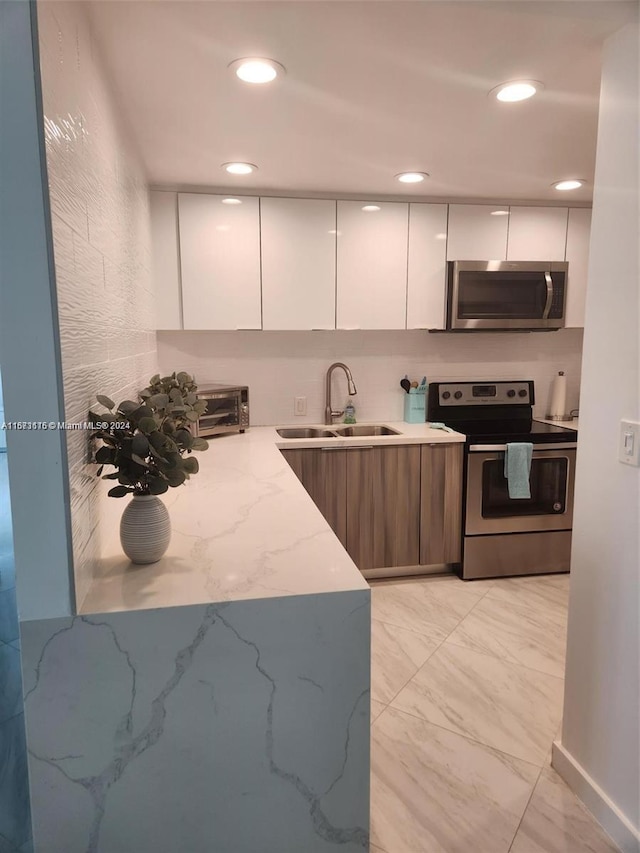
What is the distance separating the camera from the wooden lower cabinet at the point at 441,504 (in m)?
3.14

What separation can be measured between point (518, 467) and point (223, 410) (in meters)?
1.66

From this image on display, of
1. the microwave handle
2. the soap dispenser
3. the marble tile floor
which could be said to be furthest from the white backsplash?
the marble tile floor

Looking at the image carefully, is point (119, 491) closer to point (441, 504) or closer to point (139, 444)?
point (139, 444)

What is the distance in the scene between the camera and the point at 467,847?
5.15ft

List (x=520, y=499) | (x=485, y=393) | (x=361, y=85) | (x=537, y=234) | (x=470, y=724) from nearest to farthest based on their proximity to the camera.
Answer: (x=361, y=85) → (x=470, y=724) → (x=520, y=499) → (x=537, y=234) → (x=485, y=393)

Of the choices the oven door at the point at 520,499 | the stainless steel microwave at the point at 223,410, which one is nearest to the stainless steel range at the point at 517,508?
the oven door at the point at 520,499

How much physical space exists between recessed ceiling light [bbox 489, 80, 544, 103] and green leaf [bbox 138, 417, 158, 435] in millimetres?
1551

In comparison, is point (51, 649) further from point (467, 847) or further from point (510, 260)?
point (510, 260)

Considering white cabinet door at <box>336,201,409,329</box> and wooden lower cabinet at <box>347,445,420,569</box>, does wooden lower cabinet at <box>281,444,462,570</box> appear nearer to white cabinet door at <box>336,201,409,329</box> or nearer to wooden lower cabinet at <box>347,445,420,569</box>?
wooden lower cabinet at <box>347,445,420,569</box>

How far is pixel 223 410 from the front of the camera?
121 inches

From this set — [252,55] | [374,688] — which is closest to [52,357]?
[252,55]

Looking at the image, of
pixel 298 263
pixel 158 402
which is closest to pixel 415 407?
pixel 298 263

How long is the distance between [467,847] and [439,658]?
35.8 inches

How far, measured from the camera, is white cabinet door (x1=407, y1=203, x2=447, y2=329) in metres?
3.26
